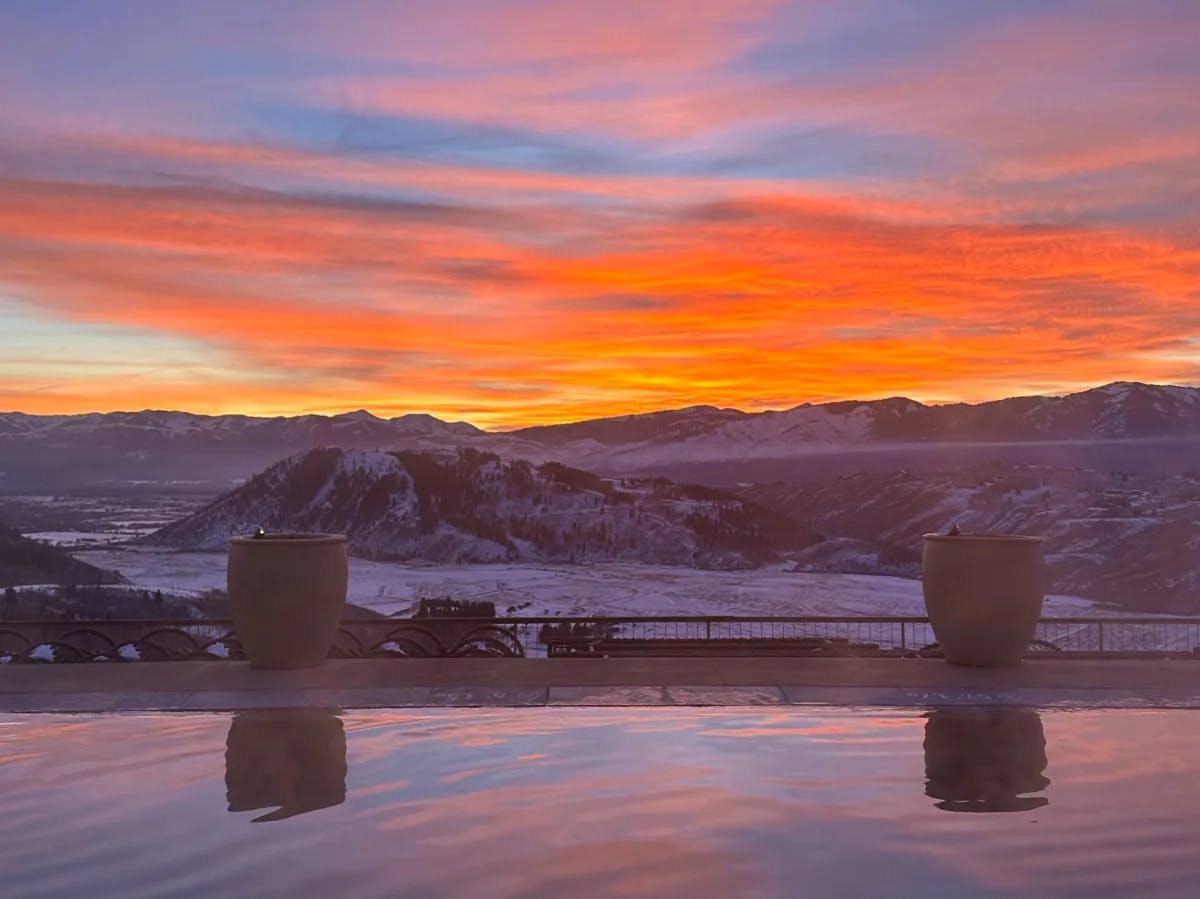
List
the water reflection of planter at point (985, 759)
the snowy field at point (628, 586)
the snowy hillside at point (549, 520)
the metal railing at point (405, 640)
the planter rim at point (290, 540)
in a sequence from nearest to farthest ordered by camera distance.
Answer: the water reflection of planter at point (985, 759)
the planter rim at point (290, 540)
the metal railing at point (405, 640)
the snowy field at point (628, 586)
the snowy hillside at point (549, 520)

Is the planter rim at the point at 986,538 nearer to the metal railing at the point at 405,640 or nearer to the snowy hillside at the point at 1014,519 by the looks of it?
the metal railing at the point at 405,640

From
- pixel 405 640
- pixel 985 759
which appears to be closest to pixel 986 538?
pixel 985 759

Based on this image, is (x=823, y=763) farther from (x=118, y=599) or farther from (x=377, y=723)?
(x=118, y=599)

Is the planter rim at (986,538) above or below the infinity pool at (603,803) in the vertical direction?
above

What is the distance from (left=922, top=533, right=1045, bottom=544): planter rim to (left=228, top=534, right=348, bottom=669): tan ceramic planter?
5236mm

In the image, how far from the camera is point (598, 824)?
622cm

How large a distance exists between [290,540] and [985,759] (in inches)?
230

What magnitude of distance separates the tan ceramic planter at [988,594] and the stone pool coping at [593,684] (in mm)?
223

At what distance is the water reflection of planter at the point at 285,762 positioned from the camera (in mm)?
6484

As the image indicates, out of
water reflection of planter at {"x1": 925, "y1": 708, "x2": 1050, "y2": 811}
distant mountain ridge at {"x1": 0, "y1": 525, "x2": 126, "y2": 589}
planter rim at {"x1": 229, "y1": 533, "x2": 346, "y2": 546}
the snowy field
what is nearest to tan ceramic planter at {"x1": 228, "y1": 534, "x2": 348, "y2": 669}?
planter rim at {"x1": 229, "y1": 533, "x2": 346, "y2": 546}

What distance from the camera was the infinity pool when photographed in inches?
212

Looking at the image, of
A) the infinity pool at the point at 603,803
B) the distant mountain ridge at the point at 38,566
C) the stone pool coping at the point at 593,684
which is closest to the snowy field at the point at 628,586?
the distant mountain ridge at the point at 38,566

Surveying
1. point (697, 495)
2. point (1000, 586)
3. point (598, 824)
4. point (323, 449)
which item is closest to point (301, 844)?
point (598, 824)

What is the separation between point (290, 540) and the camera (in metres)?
9.74
